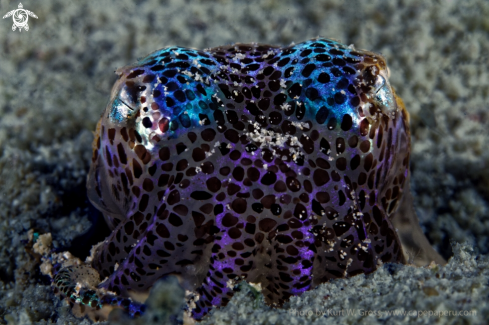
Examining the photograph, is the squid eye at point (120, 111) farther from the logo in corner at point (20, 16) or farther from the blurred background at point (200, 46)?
the logo in corner at point (20, 16)

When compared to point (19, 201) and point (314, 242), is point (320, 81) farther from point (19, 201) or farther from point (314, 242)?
point (19, 201)

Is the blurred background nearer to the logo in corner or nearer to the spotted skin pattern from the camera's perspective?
the logo in corner

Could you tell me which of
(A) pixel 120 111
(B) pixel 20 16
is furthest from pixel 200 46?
(A) pixel 120 111

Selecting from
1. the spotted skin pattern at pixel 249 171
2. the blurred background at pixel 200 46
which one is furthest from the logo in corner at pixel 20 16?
the spotted skin pattern at pixel 249 171

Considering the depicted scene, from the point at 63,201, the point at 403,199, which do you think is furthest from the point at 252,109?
the point at 63,201

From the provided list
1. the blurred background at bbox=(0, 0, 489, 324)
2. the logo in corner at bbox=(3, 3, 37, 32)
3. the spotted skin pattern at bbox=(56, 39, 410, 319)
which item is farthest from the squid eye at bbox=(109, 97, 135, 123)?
the logo in corner at bbox=(3, 3, 37, 32)

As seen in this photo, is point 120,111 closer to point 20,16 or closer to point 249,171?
point 249,171
